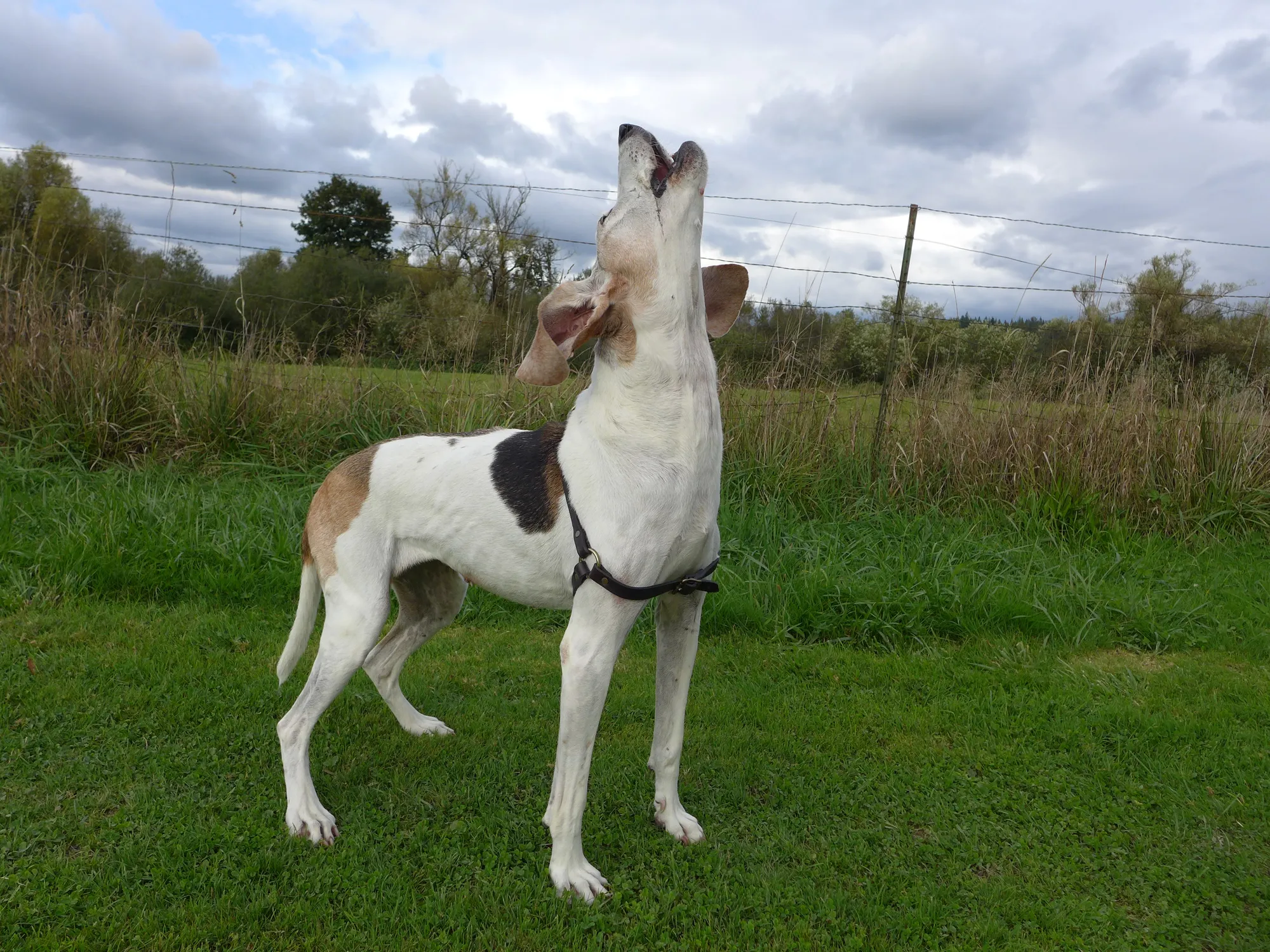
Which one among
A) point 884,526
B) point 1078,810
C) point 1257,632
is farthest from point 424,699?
point 1257,632

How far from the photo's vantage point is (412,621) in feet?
11.1

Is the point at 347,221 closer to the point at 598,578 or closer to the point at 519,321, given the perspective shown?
the point at 519,321

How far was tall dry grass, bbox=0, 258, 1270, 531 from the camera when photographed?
6.32 metres

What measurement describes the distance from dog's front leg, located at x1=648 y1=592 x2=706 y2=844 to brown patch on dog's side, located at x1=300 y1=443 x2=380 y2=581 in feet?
3.66

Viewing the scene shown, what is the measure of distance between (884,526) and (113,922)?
5.11 metres

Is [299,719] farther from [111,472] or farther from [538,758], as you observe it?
[111,472]

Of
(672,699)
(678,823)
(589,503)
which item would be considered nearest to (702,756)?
(678,823)

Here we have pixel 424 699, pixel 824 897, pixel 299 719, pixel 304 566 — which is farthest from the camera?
pixel 424 699

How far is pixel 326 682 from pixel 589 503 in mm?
1196

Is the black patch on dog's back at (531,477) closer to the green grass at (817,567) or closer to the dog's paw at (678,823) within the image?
the dog's paw at (678,823)

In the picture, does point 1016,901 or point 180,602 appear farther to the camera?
point 180,602

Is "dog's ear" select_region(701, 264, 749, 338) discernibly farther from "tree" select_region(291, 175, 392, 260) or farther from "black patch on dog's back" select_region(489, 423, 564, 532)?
"tree" select_region(291, 175, 392, 260)

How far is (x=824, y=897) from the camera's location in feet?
8.53

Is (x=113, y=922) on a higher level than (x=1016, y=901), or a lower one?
lower
